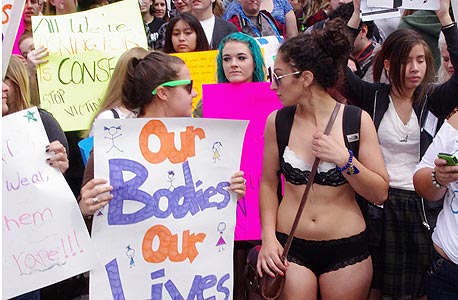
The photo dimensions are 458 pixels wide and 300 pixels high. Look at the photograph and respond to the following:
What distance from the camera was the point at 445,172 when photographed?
2.89m

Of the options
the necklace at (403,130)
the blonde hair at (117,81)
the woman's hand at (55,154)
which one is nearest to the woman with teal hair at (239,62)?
the blonde hair at (117,81)

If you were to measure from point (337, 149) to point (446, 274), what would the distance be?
2.29ft

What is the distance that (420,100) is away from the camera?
12.8 ft

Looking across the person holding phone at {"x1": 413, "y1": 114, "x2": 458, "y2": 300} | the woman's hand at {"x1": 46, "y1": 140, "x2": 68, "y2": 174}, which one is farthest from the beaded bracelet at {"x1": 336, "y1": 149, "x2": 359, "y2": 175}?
the woman's hand at {"x1": 46, "y1": 140, "x2": 68, "y2": 174}

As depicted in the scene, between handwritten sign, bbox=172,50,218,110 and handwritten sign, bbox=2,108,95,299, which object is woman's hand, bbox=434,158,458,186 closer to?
handwritten sign, bbox=2,108,95,299

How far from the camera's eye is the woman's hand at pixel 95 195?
2883 millimetres

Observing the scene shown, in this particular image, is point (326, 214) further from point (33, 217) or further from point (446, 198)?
point (33, 217)

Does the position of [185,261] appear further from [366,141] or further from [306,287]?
[366,141]

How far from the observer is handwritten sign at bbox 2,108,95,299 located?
2.78m

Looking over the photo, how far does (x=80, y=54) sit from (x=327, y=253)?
2305 millimetres

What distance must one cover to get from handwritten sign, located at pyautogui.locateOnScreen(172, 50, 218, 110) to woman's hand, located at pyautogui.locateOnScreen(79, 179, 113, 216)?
204 cm

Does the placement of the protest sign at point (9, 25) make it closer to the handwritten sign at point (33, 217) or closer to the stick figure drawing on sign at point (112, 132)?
the handwritten sign at point (33, 217)

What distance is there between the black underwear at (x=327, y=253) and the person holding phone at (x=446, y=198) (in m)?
0.34

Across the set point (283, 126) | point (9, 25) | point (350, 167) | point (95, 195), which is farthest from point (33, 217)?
point (350, 167)
